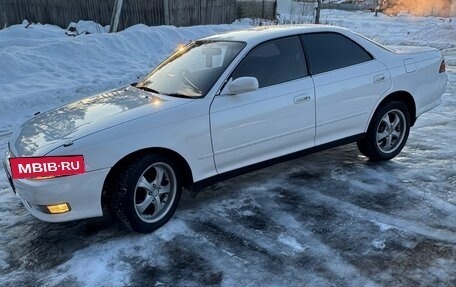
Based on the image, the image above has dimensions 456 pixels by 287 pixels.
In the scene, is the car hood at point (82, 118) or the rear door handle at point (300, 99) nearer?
the car hood at point (82, 118)

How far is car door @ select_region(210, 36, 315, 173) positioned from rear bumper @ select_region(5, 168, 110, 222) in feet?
3.55

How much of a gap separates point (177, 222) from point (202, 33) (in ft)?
36.9

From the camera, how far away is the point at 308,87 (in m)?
4.51

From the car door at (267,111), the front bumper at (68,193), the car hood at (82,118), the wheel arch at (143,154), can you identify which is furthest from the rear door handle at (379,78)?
the front bumper at (68,193)

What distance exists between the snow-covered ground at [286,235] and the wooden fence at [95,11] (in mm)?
9376

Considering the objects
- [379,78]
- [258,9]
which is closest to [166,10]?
[258,9]

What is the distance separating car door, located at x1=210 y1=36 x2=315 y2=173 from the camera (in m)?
4.07

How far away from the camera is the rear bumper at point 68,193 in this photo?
133 inches

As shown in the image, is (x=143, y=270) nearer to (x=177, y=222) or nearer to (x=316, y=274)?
(x=177, y=222)

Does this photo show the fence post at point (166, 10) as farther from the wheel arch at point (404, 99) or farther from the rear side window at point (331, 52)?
the wheel arch at point (404, 99)

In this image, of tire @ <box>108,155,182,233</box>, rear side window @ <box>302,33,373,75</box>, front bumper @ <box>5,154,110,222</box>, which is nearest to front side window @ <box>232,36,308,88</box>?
rear side window @ <box>302,33,373,75</box>

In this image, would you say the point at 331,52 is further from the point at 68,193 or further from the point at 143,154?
the point at 68,193

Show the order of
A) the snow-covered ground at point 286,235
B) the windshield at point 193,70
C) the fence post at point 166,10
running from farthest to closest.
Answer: the fence post at point 166,10, the windshield at point 193,70, the snow-covered ground at point 286,235

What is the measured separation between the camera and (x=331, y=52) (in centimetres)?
484
